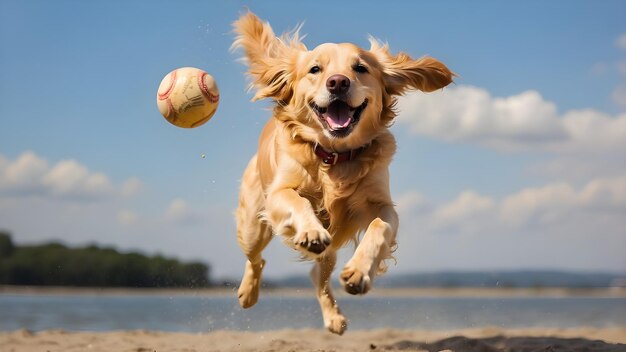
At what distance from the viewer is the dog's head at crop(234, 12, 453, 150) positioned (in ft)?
17.2

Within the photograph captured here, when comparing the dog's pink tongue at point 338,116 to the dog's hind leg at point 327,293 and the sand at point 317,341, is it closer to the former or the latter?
the dog's hind leg at point 327,293

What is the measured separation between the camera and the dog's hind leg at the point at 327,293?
6.21m

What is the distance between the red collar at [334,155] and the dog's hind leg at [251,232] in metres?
1.28

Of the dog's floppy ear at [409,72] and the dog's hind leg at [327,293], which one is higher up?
the dog's floppy ear at [409,72]

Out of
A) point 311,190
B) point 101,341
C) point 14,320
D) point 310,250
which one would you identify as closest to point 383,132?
point 311,190

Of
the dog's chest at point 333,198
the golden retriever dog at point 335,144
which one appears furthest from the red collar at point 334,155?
the dog's chest at point 333,198

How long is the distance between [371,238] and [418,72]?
1692mm

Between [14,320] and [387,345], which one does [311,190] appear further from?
[14,320]

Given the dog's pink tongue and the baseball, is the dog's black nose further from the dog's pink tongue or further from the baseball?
the baseball

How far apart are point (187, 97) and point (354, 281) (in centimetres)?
241

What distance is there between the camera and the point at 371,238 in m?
4.88

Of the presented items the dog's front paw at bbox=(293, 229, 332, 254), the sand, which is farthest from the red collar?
the sand

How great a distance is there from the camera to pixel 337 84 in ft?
16.6

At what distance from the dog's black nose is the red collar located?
1.90ft
